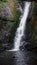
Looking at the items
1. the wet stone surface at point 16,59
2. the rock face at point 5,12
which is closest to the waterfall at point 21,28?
the rock face at point 5,12

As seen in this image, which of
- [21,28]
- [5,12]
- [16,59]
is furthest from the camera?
[21,28]

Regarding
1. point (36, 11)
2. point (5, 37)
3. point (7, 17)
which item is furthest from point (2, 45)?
point (36, 11)

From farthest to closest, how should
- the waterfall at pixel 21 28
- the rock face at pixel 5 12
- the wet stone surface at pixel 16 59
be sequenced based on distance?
the rock face at pixel 5 12 < the waterfall at pixel 21 28 < the wet stone surface at pixel 16 59

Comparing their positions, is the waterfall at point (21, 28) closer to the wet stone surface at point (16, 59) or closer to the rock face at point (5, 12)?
the rock face at point (5, 12)

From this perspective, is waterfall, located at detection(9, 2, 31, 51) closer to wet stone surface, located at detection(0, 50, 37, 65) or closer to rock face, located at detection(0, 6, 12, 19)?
rock face, located at detection(0, 6, 12, 19)

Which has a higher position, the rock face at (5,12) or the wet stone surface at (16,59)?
the rock face at (5,12)

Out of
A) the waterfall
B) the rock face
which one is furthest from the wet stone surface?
the rock face

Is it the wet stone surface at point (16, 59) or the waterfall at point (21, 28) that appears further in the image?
the waterfall at point (21, 28)

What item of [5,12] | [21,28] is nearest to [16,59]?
[21,28]

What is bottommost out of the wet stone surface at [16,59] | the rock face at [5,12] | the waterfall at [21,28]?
the wet stone surface at [16,59]

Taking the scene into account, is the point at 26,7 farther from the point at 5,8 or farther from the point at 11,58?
the point at 11,58

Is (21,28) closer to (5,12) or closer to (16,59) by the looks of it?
(5,12)

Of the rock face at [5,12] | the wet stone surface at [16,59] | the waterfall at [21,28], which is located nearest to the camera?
the wet stone surface at [16,59]

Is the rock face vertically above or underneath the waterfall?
above
